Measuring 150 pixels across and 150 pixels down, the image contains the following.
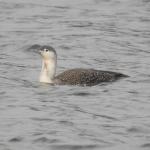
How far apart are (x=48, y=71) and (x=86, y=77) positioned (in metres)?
0.92

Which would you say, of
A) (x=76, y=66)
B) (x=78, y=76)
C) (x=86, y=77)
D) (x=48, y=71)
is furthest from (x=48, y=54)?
(x=76, y=66)

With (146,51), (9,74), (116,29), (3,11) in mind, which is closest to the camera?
(9,74)

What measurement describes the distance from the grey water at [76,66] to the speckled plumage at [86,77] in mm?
166

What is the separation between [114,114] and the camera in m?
15.7

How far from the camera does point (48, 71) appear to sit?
1869 centimetres

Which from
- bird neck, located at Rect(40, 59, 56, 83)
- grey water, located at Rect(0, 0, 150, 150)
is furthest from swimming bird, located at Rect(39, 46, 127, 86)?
grey water, located at Rect(0, 0, 150, 150)

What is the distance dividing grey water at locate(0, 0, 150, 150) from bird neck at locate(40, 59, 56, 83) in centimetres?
26

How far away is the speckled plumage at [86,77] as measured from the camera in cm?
1827

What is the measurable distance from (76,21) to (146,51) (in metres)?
4.13

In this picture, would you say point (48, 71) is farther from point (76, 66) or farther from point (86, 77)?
point (76, 66)

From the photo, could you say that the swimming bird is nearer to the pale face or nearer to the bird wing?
the bird wing

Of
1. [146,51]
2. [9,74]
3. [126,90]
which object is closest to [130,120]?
[126,90]

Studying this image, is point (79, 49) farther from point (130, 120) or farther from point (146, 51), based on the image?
point (130, 120)

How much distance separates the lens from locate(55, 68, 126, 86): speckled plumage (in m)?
18.3
